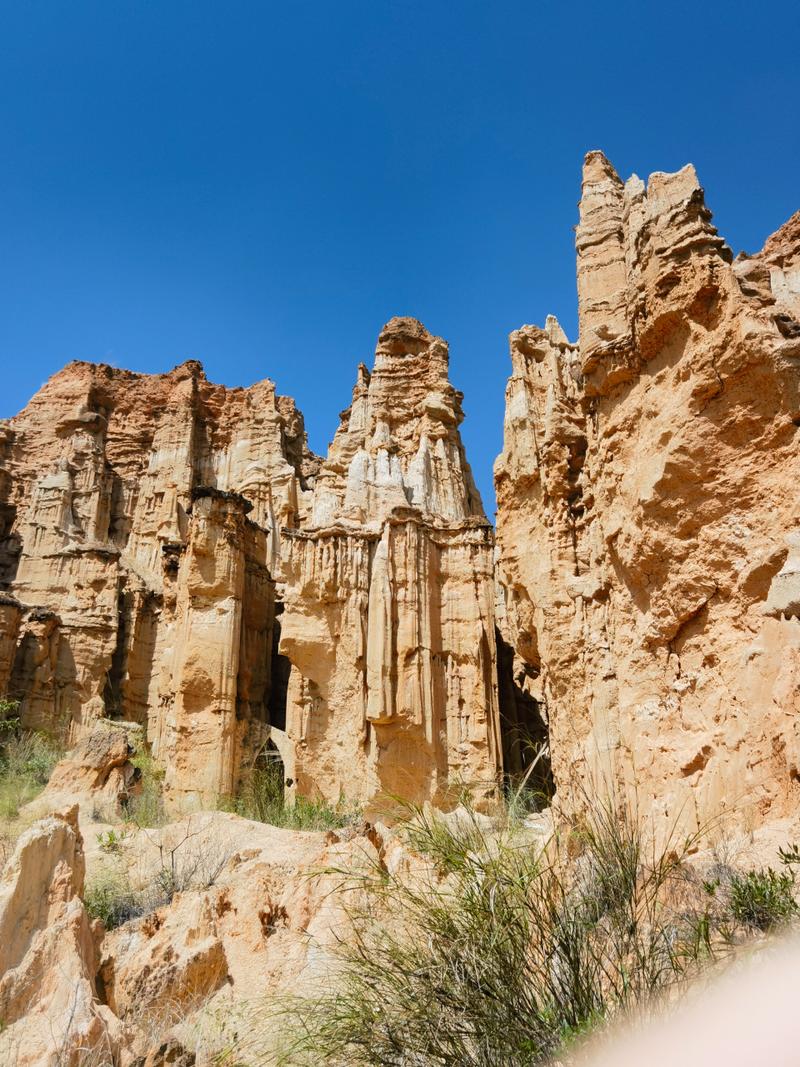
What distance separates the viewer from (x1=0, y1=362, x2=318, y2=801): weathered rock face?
24.6 metres

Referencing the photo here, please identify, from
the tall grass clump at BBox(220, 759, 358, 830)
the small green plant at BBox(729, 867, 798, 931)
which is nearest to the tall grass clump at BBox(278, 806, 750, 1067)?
the small green plant at BBox(729, 867, 798, 931)

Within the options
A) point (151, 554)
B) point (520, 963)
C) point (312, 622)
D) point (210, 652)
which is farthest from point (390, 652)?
point (151, 554)

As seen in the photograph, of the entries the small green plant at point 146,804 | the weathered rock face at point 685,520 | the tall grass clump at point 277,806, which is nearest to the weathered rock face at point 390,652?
the tall grass clump at point 277,806

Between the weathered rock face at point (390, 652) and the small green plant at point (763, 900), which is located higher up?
the weathered rock face at point (390, 652)

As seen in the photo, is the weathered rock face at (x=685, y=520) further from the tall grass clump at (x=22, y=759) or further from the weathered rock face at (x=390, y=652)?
the tall grass clump at (x=22, y=759)

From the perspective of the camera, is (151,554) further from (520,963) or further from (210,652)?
(520,963)

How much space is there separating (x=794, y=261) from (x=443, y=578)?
1569 cm

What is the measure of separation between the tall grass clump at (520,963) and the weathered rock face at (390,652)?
15.9 m

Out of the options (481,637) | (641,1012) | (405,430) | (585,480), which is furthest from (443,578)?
(641,1012)

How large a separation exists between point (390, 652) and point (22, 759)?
11.1m

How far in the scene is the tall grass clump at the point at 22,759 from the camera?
66.5ft

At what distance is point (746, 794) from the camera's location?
553 cm

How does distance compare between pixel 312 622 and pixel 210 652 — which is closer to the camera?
pixel 312 622

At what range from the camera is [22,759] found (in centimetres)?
2456
